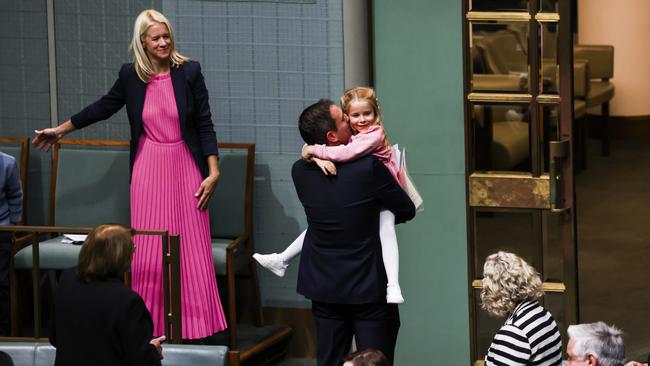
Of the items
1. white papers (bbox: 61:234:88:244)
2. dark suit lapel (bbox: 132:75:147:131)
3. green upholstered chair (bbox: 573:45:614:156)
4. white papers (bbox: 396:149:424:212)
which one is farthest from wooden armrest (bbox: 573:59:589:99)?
white papers (bbox: 396:149:424:212)

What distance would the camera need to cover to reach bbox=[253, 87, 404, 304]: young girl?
5.70 meters

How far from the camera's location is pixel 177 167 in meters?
6.97

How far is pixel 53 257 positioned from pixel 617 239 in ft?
14.7

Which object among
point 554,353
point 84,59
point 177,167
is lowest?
point 554,353

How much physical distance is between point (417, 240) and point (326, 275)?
153cm

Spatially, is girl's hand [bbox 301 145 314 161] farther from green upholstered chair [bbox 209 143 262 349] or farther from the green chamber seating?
the green chamber seating

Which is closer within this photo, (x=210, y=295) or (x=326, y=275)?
(x=326, y=275)

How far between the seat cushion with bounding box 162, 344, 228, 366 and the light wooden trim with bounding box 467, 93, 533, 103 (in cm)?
189

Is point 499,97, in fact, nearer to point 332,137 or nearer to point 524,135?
point 524,135

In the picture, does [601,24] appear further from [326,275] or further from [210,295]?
[326,275]

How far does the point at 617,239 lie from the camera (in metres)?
10.4

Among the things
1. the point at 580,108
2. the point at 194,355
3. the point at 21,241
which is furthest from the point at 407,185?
the point at 580,108

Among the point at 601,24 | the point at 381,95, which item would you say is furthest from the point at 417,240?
the point at 601,24

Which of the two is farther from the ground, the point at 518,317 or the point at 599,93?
the point at 599,93
